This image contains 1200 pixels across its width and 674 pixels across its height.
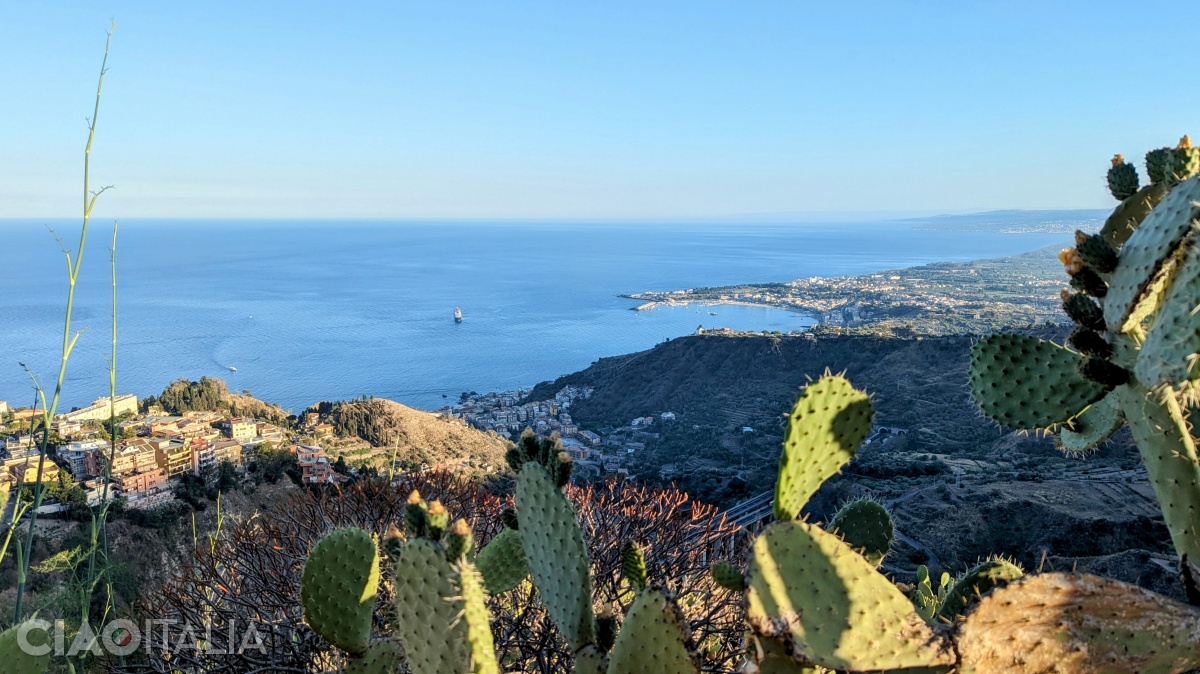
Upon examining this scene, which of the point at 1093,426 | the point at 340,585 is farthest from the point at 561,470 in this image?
the point at 1093,426

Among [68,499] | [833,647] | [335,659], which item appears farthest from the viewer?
[68,499]

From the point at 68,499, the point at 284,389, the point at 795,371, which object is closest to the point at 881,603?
the point at 68,499

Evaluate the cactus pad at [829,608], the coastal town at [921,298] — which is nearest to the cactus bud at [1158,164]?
the cactus pad at [829,608]

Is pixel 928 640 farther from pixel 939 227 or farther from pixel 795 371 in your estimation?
pixel 939 227

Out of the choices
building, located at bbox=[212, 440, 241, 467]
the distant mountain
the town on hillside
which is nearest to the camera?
building, located at bbox=[212, 440, 241, 467]

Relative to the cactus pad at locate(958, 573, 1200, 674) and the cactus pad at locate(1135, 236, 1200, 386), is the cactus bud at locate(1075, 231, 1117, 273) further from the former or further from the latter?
the cactus pad at locate(958, 573, 1200, 674)

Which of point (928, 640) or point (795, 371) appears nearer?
point (928, 640)

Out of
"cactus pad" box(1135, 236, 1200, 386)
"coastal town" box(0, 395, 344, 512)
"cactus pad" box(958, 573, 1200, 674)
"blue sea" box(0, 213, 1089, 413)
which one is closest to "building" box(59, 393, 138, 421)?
"coastal town" box(0, 395, 344, 512)
